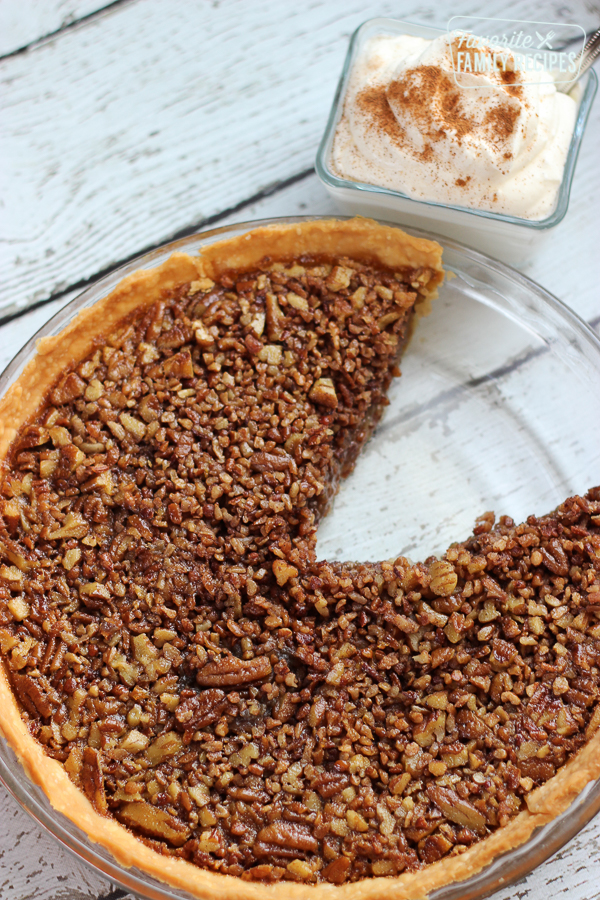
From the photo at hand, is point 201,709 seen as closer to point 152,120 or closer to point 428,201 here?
point 428,201

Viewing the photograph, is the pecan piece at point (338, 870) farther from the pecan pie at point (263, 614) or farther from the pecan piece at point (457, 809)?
the pecan piece at point (457, 809)

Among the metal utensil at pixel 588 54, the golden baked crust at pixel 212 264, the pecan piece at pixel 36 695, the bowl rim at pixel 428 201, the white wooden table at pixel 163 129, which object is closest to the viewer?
the pecan piece at pixel 36 695

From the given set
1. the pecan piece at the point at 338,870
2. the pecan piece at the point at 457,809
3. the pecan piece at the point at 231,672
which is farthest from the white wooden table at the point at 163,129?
the pecan piece at the point at 338,870

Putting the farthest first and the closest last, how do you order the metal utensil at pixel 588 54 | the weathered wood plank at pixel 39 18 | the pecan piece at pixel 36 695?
the weathered wood plank at pixel 39 18 < the metal utensil at pixel 588 54 < the pecan piece at pixel 36 695

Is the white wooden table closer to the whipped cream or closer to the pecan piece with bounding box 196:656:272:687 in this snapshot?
the whipped cream

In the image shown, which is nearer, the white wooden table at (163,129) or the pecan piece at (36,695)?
the pecan piece at (36,695)
